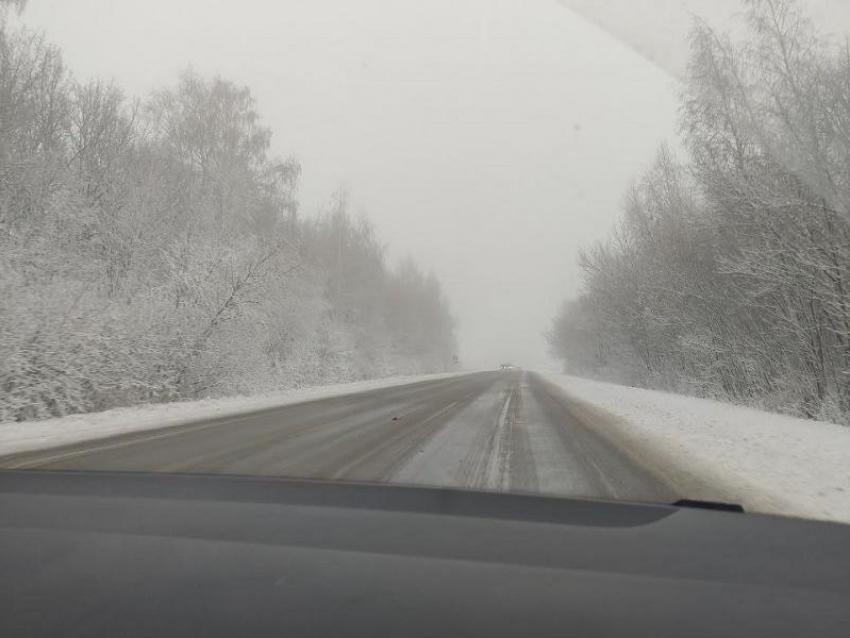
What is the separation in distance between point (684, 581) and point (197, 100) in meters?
25.4

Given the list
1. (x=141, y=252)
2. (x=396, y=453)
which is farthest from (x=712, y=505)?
(x=141, y=252)

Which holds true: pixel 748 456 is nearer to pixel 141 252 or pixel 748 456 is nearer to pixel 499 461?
pixel 499 461

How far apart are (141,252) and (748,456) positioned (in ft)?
56.5

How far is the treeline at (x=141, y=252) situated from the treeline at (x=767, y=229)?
13.2m

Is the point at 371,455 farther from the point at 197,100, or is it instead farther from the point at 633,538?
the point at 197,100

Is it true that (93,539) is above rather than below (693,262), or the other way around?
below

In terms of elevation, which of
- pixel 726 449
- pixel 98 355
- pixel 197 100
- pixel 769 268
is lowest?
pixel 726 449

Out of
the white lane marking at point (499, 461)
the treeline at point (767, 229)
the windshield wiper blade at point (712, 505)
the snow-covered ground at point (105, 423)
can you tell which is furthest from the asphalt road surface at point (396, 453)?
the treeline at point (767, 229)

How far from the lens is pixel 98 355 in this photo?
11.4 metres

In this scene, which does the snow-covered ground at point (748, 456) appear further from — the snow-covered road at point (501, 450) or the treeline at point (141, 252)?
the treeline at point (141, 252)

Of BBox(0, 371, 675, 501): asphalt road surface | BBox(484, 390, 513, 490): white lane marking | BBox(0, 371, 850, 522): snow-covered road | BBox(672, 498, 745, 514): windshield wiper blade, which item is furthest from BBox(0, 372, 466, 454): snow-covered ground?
BBox(672, 498, 745, 514): windshield wiper blade

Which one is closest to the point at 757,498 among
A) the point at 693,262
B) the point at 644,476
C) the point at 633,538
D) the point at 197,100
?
the point at 644,476

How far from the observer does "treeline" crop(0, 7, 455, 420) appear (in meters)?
10.8

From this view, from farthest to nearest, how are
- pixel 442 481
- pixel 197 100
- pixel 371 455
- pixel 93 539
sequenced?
1. pixel 197 100
2. pixel 371 455
3. pixel 442 481
4. pixel 93 539
